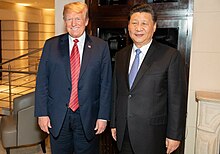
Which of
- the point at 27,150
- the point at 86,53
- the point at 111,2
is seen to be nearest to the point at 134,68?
the point at 86,53

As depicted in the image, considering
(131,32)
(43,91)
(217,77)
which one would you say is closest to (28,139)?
(43,91)

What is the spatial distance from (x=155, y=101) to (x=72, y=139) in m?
0.72

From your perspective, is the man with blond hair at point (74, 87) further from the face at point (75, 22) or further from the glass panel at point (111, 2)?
the glass panel at point (111, 2)

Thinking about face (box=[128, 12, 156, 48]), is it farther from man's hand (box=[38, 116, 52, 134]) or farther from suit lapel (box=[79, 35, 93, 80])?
man's hand (box=[38, 116, 52, 134])

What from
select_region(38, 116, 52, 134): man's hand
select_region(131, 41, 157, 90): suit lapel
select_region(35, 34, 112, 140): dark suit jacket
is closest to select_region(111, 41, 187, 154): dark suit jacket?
select_region(131, 41, 157, 90): suit lapel

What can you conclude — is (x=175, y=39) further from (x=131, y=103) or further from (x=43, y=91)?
(x=43, y=91)

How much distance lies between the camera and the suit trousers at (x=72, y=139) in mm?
1786

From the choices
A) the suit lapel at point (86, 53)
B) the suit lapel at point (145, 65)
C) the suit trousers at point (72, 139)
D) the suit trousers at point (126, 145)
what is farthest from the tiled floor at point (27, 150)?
the suit lapel at point (145, 65)

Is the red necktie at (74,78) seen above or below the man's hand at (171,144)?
above

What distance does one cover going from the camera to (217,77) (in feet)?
7.02

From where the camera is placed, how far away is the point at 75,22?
169 cm

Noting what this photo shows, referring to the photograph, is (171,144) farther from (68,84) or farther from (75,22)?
(75,22)

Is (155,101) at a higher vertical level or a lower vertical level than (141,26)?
lower

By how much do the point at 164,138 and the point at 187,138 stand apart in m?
0.73
